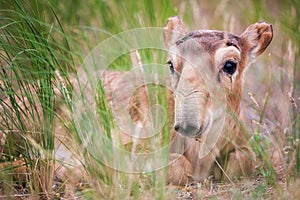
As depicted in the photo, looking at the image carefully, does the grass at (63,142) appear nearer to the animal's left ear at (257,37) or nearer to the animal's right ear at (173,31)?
the animal's left ear at (257,37)

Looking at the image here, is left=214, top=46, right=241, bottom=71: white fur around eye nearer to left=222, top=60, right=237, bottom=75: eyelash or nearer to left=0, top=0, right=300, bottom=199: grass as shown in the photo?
left=222, top=60, right=237, bottom=75: eyelash

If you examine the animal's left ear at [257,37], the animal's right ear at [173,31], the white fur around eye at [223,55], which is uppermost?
the animal's right ear at [173,31]

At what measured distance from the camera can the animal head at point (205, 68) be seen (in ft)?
12.5

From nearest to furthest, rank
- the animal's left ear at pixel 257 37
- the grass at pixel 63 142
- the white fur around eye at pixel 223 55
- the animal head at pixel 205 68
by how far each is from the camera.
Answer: the grass at pixel 63 142
the animal head at pixel 205 68
the white fur around eye at pixel 223 55
the animal's left ear at pixel 257 37

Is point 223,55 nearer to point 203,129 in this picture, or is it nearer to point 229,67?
point 229,67

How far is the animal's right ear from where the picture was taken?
4.71 m

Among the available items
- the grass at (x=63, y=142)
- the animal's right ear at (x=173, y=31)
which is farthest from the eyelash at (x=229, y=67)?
the animal's right ear at (x=173, y=31)

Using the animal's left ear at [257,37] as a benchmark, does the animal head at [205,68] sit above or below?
below

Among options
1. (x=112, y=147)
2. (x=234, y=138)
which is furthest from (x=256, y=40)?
(x=112, y=147)

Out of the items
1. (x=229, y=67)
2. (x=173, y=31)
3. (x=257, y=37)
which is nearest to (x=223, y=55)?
(x=229, y=67)

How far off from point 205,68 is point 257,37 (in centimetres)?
69

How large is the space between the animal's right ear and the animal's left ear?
0.53m

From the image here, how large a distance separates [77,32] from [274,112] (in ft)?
6.66

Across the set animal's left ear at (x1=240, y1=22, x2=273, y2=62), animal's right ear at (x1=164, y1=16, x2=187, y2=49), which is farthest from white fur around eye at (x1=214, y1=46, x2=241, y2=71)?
animal's right ear at (x1=164, y1=16, x2=187, y2=49)
